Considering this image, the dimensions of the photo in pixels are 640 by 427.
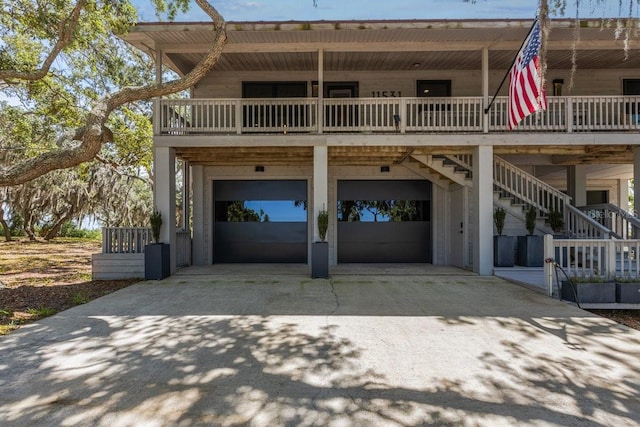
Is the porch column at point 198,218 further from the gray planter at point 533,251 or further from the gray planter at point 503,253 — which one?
the gray planter at point 533,251

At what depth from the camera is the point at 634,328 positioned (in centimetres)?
527

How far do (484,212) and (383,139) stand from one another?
3.10 meters

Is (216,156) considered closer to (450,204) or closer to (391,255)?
(391,255)

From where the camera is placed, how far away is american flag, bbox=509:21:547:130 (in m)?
6.50

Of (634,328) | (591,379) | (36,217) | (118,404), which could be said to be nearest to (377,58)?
(634,328)

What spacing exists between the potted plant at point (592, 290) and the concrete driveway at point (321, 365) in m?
0.32

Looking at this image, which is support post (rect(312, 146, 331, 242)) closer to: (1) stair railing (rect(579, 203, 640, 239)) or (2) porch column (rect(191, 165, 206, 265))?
(2) porch column (rect(191, 165, 206, 265))

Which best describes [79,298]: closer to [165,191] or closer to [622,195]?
[165,191]

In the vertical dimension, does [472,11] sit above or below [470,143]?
above

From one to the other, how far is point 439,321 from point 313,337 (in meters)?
2.00

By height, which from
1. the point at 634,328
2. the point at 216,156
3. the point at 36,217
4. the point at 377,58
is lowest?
the point at 634,328

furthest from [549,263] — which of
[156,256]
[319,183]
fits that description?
[156,256]

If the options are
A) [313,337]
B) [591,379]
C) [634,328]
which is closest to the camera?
[591,379]

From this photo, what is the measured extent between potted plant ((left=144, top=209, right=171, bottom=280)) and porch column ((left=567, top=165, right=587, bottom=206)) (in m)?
12.5
